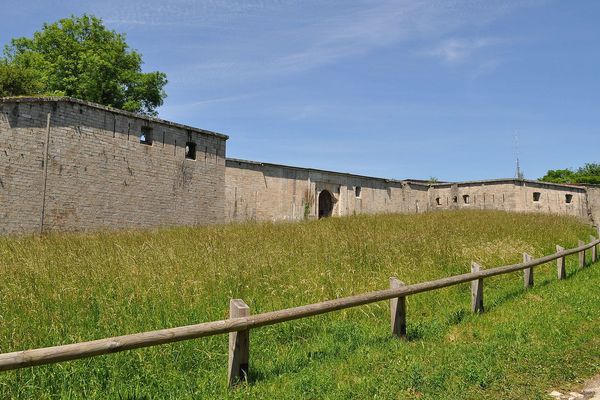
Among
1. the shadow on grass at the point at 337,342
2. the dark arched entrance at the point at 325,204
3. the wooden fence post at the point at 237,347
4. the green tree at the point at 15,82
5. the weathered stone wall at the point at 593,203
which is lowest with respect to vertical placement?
the shadow on grass at the point at 337,342

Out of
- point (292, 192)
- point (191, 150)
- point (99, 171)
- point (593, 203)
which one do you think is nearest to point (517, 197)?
point (593, 203)

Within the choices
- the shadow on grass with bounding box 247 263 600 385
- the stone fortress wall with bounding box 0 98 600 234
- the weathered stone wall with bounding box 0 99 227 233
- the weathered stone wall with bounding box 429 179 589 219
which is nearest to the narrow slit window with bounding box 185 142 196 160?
the stone fortress wall with bounding box 0 98 600 234

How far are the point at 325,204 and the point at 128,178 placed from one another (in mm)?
13808

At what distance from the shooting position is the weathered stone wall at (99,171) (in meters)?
15.2

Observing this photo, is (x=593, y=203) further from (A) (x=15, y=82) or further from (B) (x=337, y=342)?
(A) (x=15, y=82)

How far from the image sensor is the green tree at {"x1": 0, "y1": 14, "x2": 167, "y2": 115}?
2920cm

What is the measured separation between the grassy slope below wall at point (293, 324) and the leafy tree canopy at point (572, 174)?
63.5 m

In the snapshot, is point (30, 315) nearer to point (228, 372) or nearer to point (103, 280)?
point (103, 280)

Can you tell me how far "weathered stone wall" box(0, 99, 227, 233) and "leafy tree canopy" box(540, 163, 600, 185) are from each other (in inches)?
2344

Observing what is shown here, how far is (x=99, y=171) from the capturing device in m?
17.5

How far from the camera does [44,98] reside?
15.8 meters

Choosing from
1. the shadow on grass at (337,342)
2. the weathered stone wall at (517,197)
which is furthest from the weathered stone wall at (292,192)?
the shadow on grass at (337,342)

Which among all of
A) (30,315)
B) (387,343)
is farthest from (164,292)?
(387,343)

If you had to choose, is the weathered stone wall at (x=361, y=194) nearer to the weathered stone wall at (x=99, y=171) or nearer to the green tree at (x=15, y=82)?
the weathered stone wall at (x=99, y=171)
